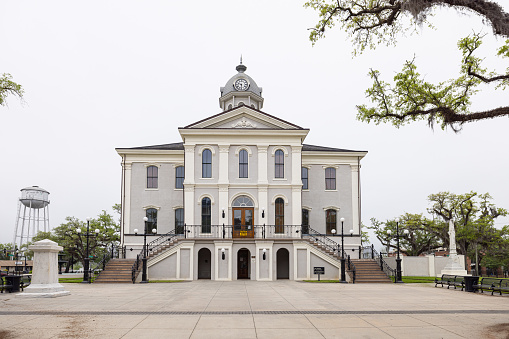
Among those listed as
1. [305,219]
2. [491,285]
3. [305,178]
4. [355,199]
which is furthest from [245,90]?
[491,285]

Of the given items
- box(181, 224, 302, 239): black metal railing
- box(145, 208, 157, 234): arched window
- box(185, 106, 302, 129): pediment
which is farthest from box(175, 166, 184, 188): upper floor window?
box(181, 224, 302, 239): black metal railing

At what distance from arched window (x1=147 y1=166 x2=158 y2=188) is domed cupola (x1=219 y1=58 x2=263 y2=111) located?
11211mm

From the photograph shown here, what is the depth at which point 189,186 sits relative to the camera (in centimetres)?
3378

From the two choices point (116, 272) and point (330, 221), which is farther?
point (330, 221)

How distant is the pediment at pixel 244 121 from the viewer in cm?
3462

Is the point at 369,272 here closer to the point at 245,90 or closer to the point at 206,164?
the point at 206,164

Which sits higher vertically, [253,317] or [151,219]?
[151,219]

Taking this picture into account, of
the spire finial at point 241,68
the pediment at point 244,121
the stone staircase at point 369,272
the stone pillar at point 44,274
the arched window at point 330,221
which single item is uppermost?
the spire finial at point 241,68

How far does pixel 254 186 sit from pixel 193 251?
20.9 ft

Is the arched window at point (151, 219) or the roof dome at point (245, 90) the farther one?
the roof dome at point (245, 90)

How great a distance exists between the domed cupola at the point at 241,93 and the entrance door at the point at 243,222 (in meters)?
14.0

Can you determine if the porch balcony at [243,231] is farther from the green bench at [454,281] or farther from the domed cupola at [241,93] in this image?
the domed cupola at [241,93]

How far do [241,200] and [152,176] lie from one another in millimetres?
8278

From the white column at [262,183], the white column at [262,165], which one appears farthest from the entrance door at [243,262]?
the white column at [262,165]
